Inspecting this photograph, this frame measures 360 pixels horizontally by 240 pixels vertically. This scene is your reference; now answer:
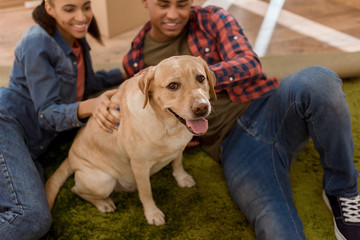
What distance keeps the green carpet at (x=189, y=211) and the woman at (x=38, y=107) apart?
23 cm

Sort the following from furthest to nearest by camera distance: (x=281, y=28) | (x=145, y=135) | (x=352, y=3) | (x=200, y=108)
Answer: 1. (x=352, y=3)
2. (x=281, y=28)
3. (x=145, y=135)
4. (x=200, y=108)

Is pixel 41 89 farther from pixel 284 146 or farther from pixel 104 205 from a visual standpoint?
pixel 284 146

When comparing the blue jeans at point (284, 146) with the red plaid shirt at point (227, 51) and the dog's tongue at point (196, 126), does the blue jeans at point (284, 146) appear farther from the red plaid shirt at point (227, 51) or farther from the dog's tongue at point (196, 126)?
the dog's tongue at point (196, 126)

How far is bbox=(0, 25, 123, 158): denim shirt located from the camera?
1.83m

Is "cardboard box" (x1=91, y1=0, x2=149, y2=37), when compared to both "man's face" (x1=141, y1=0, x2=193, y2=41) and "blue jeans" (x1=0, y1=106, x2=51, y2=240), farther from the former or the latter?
"blue jeans" (x1=0, y1=106, x2=51, y2=240)

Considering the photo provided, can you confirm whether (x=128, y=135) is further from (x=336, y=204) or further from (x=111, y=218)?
(x=336, y=204)

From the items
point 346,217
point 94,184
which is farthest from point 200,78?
point 346,217

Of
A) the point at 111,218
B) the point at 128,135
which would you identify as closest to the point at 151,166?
the point at 128,135

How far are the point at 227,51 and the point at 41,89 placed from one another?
104cm

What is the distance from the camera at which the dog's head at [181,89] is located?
4.42 feet

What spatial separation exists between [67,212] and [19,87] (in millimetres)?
A: 762

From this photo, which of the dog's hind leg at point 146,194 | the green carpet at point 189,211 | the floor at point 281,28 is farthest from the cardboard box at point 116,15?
the dog's hind leg at point 146,194

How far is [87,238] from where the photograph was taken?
183 cm

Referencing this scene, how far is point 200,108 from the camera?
4.35 feet
